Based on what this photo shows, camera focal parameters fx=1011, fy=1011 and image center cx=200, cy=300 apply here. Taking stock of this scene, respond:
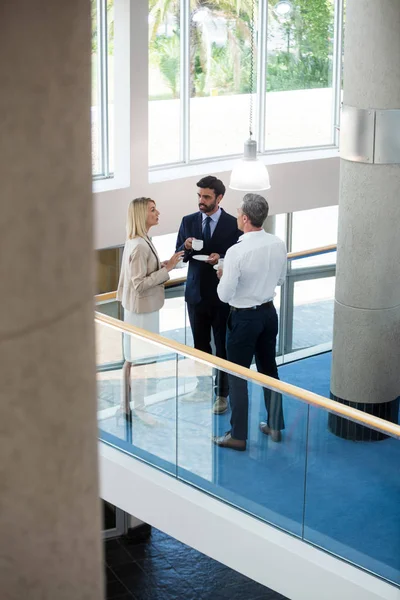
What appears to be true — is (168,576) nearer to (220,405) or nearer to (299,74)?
(299,74)

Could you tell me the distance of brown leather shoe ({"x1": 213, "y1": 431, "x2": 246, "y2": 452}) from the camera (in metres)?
6.26

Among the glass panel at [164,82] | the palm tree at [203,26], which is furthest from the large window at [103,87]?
the palm tree at [203,26]

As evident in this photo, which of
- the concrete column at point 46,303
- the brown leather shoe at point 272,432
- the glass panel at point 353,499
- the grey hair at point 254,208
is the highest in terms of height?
the concrete column at point 46,303

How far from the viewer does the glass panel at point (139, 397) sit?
21.8 ft

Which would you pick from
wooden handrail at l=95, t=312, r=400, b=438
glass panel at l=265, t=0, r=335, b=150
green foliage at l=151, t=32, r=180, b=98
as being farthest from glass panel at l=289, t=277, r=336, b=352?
wooden handrail at l=95, t=312, r=400, b=438

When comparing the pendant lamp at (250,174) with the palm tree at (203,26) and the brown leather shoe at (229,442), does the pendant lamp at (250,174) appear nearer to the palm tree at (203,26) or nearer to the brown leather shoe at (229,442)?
the palm tree at (203,26)

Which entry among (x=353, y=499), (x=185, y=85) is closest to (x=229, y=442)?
(x=353, y=499)

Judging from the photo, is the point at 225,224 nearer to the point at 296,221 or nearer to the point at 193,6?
the point at 193,6

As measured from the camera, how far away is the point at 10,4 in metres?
1.01

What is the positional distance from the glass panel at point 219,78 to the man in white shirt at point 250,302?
431cm

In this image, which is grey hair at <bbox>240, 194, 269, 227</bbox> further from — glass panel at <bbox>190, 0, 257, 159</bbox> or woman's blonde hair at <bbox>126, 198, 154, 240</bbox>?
glass panel at <bbox>190, 0, 257, 159</bbox>

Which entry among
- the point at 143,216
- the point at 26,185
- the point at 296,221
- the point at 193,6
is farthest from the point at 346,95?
the point at 26,185

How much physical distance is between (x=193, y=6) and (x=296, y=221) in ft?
12.0

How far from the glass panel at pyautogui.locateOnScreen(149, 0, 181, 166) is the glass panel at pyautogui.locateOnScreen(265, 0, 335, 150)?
4.25 feet
